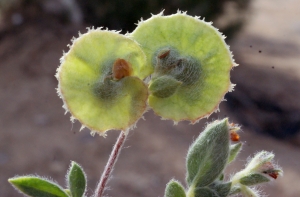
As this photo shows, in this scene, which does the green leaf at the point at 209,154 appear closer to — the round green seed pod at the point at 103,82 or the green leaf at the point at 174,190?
the green leaf at the point at 174,190

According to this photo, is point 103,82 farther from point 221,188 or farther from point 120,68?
point 221,188

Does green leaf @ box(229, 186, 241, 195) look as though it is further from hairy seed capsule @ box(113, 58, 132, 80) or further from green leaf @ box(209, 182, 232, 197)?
hairy seed capsule @ box(113, 58, 132, 80)

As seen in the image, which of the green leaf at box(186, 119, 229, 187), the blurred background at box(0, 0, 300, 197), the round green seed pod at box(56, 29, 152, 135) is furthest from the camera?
the blurred background at box(0, 0, 300, 197)

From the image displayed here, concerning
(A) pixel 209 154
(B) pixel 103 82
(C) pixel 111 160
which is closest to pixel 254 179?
(A) pixel 209 154

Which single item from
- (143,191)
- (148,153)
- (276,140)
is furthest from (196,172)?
(276,140)

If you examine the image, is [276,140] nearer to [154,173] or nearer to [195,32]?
[154,173]

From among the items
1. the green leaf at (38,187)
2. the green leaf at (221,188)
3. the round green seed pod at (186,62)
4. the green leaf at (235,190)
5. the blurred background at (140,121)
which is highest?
the blurred background at (140,121)


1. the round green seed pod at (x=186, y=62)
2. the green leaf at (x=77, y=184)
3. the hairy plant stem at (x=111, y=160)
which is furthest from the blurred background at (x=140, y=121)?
the round green seed pod at (x=186, y=62)

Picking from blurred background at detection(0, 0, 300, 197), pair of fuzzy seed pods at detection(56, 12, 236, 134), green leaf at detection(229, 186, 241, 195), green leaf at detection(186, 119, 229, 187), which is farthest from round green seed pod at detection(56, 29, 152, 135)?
blurred background at detection(0, 0, 300, 197)
